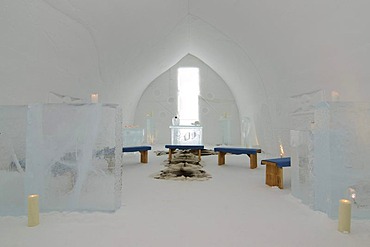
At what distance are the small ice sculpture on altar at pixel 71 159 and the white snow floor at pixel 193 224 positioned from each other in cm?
14

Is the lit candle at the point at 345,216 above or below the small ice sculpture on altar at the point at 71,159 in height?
below

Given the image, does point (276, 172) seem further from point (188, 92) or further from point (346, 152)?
point (188, 92)

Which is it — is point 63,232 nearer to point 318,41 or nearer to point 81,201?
point 81,201

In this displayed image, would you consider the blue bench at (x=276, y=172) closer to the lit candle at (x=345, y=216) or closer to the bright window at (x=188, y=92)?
the lit candle at (x=345, y=216)

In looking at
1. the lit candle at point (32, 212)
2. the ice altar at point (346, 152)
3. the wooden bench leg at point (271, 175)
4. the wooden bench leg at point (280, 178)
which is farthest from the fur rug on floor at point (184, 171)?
the lit candle at point (32, 212)

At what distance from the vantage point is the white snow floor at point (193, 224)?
178 centimetres

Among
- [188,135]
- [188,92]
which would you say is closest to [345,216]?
[188,135]

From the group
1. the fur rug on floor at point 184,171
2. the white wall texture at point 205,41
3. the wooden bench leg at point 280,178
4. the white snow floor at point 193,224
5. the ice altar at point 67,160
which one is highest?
the white wall texture at point 205,41

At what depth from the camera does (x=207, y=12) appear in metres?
5.82

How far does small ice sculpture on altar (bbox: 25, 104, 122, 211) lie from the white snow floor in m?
0.14

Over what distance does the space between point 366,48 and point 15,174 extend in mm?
3683

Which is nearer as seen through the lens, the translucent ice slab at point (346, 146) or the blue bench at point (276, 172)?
the translucent ice slab at point (346, 146)

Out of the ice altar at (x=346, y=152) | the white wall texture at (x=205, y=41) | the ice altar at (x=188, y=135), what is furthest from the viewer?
the ice altar at (x=188, y=135)

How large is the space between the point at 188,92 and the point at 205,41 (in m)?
2.97
